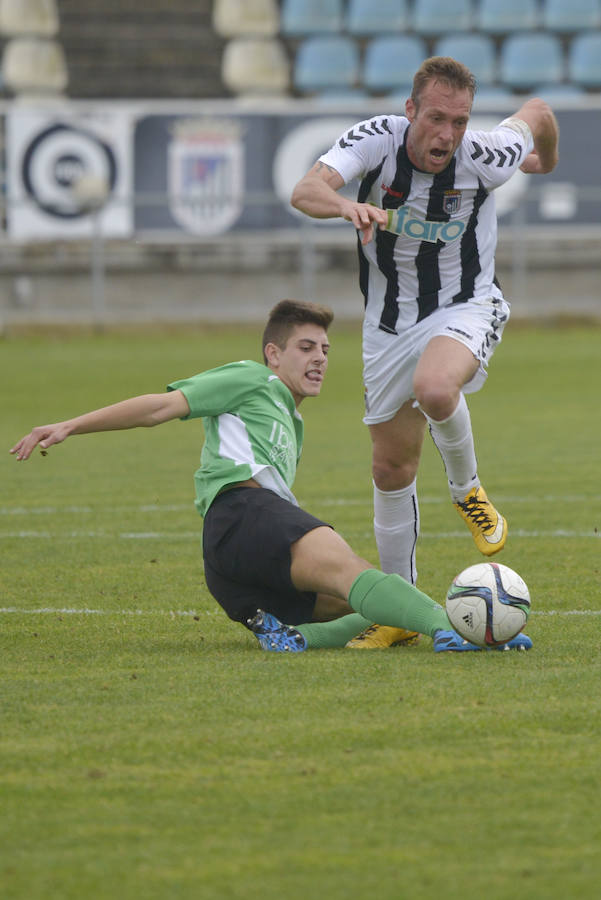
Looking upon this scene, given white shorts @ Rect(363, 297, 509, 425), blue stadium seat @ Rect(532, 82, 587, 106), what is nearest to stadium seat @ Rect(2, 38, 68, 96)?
blue stadium seat @ Rect(532, 82, 587, 106)

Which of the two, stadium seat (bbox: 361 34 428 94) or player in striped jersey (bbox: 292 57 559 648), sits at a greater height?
stadium seat (bbox: 361 34 428 94)

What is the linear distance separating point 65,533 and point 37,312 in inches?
638

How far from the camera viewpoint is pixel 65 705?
4016 millimetres

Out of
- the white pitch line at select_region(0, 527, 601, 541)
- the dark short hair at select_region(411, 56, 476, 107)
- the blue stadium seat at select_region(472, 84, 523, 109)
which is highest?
the blue stadium seat at select_region(472, 84, 523, 109)

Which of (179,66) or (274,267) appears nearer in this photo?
(274,267)

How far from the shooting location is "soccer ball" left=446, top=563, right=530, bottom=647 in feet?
15.2

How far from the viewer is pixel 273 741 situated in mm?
3602

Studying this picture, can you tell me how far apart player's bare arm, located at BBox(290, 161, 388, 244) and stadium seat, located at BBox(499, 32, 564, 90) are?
21462 millimetres

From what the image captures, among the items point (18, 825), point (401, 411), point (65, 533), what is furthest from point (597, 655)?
point (65, 533)

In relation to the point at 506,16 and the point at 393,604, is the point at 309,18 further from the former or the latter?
the point at 393,604

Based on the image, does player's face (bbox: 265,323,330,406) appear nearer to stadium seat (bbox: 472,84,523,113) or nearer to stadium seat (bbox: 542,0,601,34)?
stadium seat (bbox: 472,84,523,113)

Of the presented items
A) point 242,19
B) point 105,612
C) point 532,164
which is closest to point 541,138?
point 532,164

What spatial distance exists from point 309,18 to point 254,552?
23128 mm

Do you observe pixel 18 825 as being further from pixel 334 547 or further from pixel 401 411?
pixel 401 411
